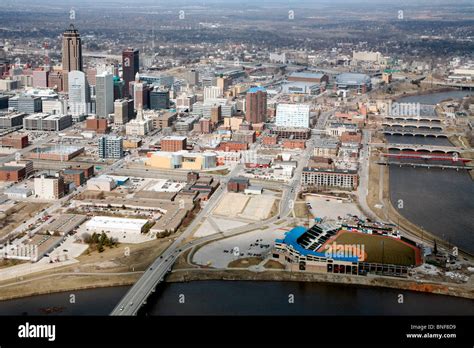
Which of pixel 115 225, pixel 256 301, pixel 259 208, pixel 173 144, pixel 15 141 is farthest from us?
pixel 15 141

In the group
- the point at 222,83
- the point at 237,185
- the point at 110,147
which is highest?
the point at 222,83

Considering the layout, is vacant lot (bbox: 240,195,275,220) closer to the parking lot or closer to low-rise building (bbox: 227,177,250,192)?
low-rise building (bbox: 227,177,250,192)

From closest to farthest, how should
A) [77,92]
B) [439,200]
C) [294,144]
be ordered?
1. [439,200]
2. [294,144]
3. [77,92]

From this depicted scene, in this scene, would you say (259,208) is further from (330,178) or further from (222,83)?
(222,83)

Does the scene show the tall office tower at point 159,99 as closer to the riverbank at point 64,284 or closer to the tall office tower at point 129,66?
the tall office tower at point 129,66

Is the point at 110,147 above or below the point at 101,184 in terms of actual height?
above

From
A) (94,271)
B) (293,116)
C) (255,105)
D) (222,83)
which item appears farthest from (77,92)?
(94,271)
